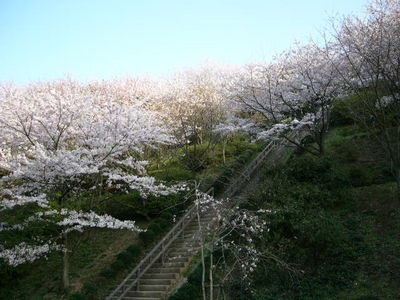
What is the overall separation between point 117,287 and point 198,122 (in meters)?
12.7

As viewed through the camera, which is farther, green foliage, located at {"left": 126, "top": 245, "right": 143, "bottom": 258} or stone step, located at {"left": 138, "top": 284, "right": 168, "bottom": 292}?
green foliage, located at {"left": 126, "top": 245, "right": 143, "bottom": 258}

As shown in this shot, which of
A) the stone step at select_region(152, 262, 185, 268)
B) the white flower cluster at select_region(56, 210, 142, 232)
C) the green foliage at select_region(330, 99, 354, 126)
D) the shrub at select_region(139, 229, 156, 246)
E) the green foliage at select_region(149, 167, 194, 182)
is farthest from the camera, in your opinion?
the green foliage at select_region(330, 99, 354, 126)

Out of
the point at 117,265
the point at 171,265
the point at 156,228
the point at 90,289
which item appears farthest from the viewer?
the point at 156,228

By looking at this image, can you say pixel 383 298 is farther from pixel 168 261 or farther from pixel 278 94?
pixel 278 94

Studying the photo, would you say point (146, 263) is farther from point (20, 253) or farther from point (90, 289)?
point (20, 253)

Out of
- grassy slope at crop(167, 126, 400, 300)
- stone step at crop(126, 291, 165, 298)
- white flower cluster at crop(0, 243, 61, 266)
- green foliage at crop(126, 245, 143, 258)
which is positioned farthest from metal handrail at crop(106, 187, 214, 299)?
white flower cluster at crop(0, 243, 61, 266)

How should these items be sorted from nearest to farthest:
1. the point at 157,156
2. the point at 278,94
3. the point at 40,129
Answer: the point at 40,129 → the point at 278,94 → the point at 157,156

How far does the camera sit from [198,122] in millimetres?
23875

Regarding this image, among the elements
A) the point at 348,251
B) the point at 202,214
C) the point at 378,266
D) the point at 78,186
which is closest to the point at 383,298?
the point at 378,266

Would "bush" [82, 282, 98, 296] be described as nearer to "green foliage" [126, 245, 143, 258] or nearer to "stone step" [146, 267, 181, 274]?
"stone step" [146, 267, 181, 274]

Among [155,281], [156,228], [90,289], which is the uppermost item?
[156,228]

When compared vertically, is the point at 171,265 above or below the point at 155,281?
above

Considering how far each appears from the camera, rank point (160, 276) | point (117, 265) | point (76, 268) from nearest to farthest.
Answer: point (160, 276) < point (117, 265) < point (76, 268)

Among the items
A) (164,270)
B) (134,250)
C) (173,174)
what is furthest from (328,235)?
(173,174)
